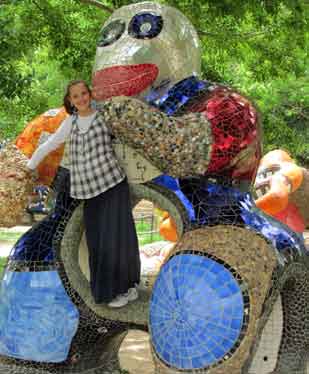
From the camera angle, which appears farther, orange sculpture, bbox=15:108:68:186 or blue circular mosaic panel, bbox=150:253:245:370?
orange sculpture, bbox=15:108:68:186

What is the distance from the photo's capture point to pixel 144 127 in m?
2.90

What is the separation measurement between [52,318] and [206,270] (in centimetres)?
88

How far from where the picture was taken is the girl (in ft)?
10.3

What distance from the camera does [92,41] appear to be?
7535 millimetres

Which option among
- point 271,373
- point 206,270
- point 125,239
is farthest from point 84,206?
point 271,373

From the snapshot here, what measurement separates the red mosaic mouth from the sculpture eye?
21cm

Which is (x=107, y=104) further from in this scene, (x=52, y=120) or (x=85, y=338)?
(x=85, y=338)

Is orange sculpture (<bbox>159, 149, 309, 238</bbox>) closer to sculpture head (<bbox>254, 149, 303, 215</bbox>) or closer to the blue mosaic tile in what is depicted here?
sculpture head (<bbox>254, 149, 303, 215</bbox>)

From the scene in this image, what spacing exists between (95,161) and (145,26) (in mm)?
768

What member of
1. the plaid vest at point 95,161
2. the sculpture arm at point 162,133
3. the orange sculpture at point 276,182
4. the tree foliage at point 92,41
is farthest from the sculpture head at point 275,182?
the sculpture arm at point 162,133

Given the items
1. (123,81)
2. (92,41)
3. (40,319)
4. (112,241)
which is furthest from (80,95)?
(92,41)

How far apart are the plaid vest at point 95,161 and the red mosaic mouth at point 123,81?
0.61ft

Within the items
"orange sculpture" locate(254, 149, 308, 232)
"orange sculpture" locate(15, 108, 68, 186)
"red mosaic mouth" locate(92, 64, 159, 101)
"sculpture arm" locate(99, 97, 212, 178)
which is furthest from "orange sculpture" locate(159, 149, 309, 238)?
"sculpture arm" locate(99, 97, 212, 178)

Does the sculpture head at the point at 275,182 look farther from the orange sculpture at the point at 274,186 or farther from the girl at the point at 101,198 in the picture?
the girl at the point at 101,198
